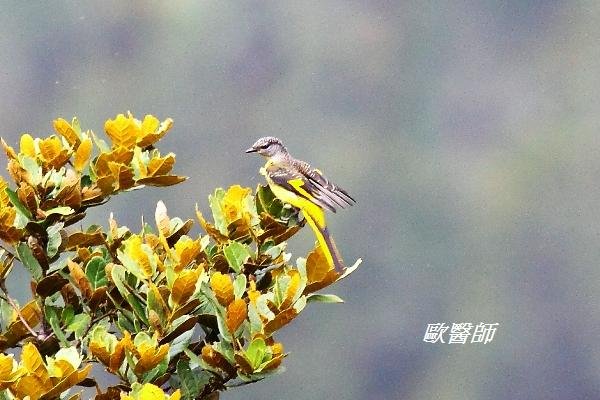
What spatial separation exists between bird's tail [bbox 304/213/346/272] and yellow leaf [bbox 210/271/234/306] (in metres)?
0.15

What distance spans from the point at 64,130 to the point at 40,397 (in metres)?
0.34

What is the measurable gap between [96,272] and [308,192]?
0.33 m

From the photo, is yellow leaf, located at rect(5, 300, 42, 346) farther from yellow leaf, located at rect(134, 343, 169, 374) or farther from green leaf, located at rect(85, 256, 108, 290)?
yellow leaf, located at rect(134, 343, 169, 374)

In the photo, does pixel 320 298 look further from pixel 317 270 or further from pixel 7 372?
pixel 7 372

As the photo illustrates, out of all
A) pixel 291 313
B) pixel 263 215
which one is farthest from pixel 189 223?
pixel 291 313

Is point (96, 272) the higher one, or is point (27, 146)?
point (27, 146)

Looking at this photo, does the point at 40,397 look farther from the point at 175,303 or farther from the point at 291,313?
the point at 291,313

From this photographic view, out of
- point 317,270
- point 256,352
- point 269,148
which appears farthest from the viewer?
A: point 269,148

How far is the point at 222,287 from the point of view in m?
0.93

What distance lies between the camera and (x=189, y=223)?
1.08 metres

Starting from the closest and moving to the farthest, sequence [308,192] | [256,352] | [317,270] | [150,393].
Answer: [150,393], [256,352], [317,270], [308,192]

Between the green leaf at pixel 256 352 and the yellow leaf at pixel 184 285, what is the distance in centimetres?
9

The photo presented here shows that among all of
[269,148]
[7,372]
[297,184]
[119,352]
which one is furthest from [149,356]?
[269,148]

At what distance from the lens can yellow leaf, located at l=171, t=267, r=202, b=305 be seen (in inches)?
35.5
